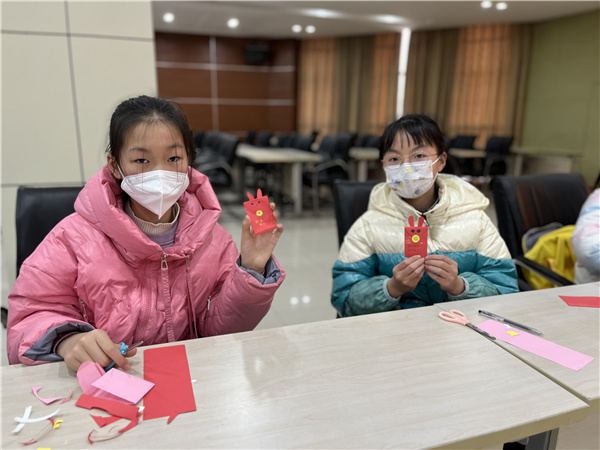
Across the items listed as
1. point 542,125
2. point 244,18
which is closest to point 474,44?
point 542,125

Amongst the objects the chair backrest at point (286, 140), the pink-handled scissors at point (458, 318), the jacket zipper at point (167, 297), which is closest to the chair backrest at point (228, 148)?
the chair backrest at point (286, 140)

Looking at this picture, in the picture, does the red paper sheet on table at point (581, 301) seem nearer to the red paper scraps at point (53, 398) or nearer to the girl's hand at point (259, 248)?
the girl's hand at point (259, 248)

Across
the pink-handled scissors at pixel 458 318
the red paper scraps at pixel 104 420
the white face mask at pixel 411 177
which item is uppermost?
the white face mask at pixel 411 177

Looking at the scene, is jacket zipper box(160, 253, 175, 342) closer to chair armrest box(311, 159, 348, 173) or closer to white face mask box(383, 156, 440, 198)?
white face mask box(383, 156, 440, 198)

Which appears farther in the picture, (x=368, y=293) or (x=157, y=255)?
(x=368, y=293)

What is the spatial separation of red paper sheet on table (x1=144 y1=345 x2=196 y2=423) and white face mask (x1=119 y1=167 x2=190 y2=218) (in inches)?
14.0

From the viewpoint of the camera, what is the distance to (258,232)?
1008 mm

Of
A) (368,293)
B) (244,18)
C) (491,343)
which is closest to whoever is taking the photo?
(491,343)

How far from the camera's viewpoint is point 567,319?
1.12m

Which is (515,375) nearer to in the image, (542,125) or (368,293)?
(368,293)

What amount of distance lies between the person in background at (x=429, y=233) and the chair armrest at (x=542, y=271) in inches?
11.6

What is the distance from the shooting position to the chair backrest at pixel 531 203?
72.2 inches

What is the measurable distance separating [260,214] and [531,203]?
4.58ft

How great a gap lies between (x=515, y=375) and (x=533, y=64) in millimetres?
8017
